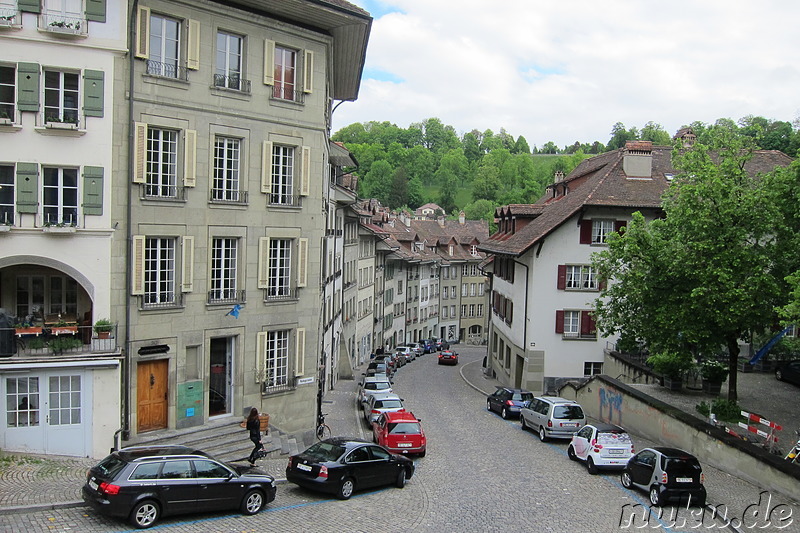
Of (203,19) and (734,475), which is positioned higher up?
(203,19)

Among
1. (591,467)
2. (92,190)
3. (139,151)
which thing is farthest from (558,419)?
(92,190)

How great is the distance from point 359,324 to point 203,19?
3776 centimetres

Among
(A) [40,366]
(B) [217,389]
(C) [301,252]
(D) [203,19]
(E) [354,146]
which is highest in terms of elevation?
(E) [354,146]

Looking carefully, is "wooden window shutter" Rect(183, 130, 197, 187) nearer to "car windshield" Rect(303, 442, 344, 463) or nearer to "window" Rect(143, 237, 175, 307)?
"window" Rect(143, 237, 175, 307)

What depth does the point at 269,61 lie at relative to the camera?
22766 mm

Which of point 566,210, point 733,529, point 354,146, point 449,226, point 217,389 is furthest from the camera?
point 354,146

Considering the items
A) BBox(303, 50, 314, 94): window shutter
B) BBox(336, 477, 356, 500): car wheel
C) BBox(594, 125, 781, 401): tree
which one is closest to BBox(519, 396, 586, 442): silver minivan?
BBox(594, 125, 781, 401): tree

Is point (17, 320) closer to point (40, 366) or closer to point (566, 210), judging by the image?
point (40, 366)

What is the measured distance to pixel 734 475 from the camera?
66.3 feet

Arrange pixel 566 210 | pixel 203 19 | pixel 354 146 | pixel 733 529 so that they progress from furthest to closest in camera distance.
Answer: pixel 354 146, pixel 566 210, pixel 203 19, pixel 733 529

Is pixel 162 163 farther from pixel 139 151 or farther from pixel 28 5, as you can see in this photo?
pixel 28 5

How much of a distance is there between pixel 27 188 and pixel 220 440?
893 cm

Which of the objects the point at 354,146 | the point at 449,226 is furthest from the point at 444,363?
the point at 354,146

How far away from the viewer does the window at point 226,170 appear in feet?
73.0
